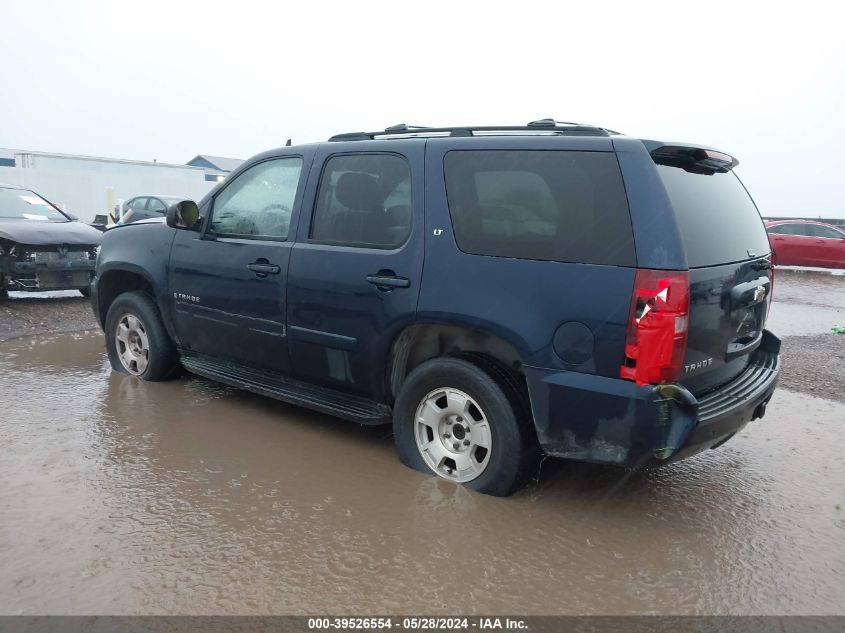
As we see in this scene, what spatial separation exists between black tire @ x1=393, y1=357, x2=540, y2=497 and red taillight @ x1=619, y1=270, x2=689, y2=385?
2.17 ft

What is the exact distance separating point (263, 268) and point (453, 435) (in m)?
1.69

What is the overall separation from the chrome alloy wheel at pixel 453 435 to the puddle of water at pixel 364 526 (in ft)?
0.42

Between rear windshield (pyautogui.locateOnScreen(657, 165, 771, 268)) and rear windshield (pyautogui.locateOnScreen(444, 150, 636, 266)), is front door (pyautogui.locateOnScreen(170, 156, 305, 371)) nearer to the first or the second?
rear windshield (pyautogui.locateOnScreen(444, 150, 636, 266))

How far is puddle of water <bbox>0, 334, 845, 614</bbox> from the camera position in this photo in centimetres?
264

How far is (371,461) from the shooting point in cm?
397

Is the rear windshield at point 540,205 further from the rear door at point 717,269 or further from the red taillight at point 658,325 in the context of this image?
the rear door at point 717,269

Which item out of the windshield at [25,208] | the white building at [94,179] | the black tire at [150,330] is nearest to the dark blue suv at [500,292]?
the black tire at [150,330]

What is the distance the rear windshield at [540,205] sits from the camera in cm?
305

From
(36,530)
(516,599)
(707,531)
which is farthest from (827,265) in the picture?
(36,530)

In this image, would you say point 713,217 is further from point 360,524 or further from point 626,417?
point 360,524

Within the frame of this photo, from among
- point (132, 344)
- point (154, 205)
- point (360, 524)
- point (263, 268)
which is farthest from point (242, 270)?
point (154, 205)

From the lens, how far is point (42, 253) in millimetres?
8406

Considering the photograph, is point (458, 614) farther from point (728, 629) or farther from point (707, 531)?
point (707, 531)

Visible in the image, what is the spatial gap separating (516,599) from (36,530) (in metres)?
2.22
